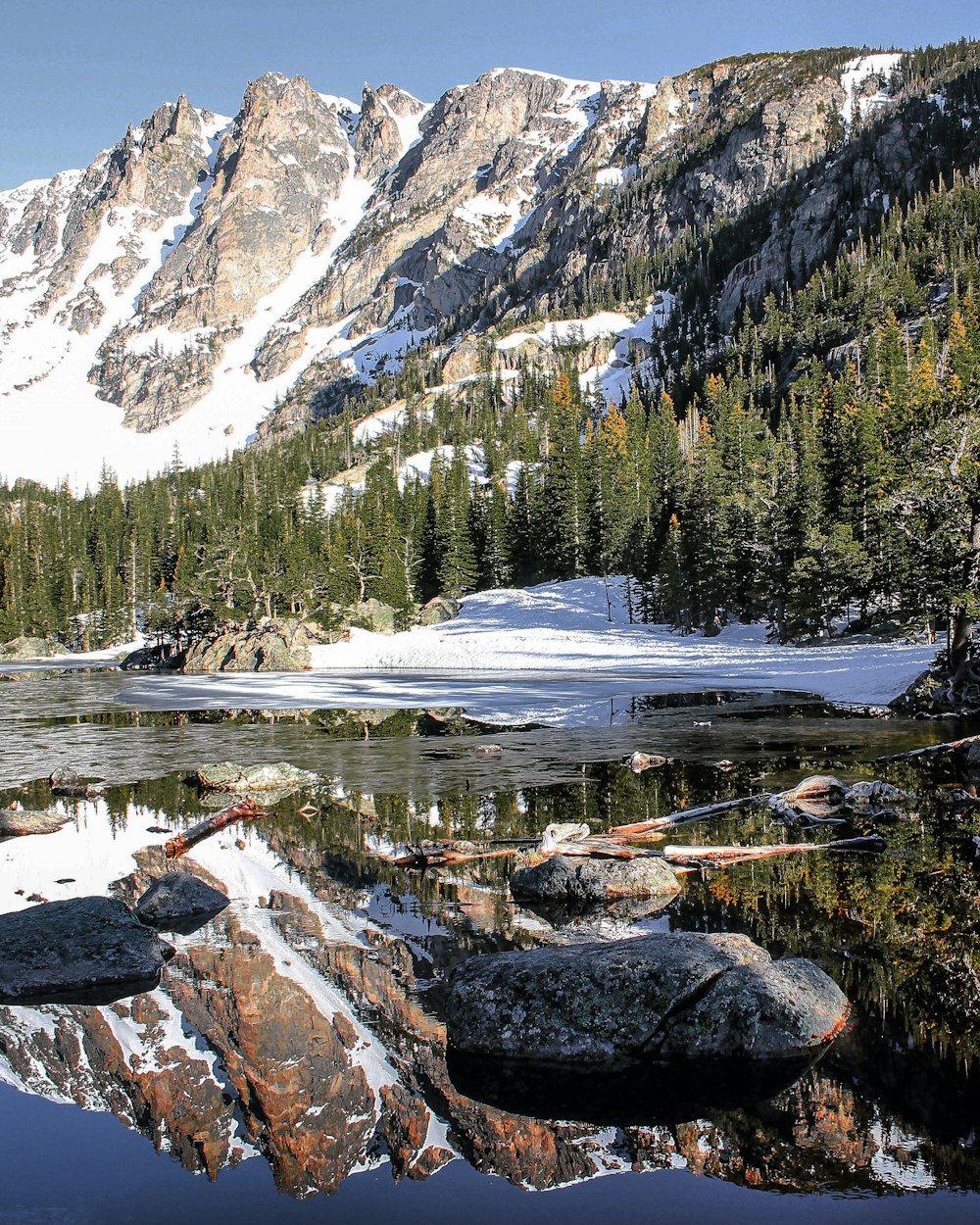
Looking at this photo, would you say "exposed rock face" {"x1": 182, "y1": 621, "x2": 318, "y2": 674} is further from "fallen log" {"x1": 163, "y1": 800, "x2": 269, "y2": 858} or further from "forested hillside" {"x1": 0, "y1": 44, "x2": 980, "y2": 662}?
"fallen log" {"x1": 163, "y1": 800, "x2": 269, "y2": 858}

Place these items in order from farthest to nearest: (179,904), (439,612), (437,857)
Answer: (439,612) → (437,857) → (179,904)

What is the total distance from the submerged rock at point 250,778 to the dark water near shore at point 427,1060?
267 cm

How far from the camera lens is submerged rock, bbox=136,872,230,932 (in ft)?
29.2

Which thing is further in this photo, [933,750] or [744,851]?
[933,750]

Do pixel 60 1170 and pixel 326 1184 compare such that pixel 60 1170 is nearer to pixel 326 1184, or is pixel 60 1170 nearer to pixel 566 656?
pixel 326 1184

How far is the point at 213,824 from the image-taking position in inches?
516

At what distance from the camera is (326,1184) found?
15.4 feet

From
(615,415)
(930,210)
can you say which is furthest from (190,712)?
(930,210)

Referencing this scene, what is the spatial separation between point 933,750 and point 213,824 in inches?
587

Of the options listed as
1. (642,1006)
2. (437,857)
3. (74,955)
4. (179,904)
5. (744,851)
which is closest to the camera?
(642,1006)

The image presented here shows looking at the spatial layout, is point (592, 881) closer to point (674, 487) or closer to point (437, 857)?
point (437, 857)

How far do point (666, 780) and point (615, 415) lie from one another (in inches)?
4518

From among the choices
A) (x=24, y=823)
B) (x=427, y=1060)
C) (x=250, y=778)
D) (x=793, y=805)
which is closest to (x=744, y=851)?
(x=793, y=805)

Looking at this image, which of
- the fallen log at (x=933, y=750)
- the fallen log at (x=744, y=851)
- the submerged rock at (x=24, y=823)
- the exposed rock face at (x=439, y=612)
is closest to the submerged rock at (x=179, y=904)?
the submerged rock at (x=24, y=823)
